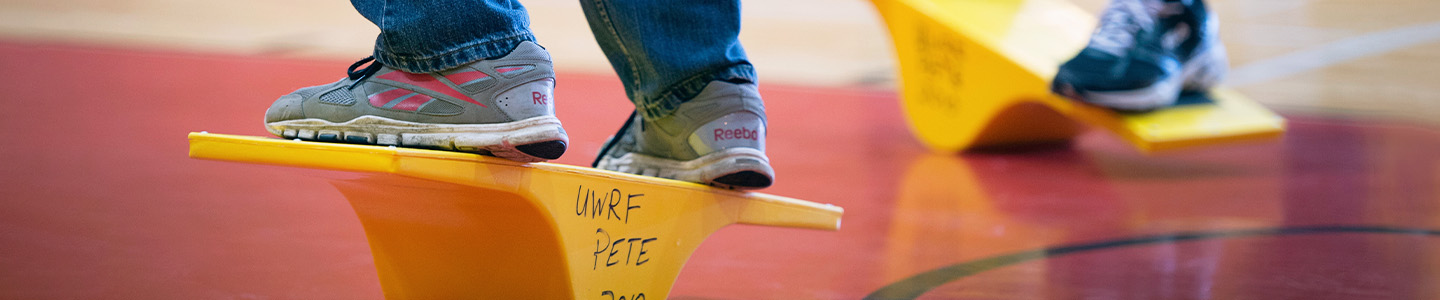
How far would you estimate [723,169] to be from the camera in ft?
3.12

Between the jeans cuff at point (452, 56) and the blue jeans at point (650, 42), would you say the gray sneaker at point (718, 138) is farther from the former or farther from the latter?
the jeans cuff at point (452, 56)

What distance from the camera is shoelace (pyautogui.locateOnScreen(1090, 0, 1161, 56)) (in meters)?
1.80

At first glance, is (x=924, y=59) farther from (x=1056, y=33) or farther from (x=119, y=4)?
(x=119, y=4)

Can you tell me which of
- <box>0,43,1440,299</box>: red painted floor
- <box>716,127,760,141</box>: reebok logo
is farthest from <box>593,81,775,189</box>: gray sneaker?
<box>0,43,1440,299</box>: red painted floor

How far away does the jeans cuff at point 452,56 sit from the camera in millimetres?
808

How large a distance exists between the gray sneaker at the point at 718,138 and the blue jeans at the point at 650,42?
0.5 inches

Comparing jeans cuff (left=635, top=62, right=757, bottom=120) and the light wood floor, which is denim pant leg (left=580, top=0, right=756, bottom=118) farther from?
the light wood floor

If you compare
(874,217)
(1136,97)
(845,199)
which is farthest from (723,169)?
(1136,97)

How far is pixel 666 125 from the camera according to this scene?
0.99 m

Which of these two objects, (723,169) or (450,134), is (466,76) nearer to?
(450,134)

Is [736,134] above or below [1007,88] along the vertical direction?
below

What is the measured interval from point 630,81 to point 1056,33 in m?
1.33

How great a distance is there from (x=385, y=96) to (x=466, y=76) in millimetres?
62

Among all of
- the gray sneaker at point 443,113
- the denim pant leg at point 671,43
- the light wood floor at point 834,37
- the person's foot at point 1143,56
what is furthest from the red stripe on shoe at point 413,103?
the light wood floor at point 834,37
